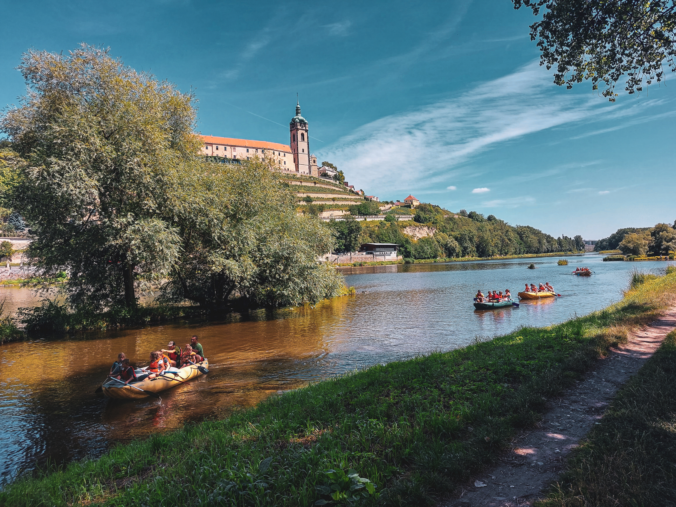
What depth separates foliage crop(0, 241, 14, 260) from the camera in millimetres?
62594

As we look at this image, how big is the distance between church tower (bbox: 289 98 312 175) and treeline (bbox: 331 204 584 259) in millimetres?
53490

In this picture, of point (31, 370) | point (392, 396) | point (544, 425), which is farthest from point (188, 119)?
point (544, 425)

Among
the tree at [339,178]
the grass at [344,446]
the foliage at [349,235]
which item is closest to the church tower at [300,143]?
the tree at [339,178]

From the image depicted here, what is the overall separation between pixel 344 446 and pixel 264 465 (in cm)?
126

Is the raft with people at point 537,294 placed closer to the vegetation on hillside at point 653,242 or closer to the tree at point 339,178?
the vegetation on hillside at point 653,242

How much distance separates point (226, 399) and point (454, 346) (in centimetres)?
1016

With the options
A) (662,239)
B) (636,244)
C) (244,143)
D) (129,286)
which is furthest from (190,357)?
(244,143)

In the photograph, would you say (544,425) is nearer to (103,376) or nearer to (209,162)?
(103,376)

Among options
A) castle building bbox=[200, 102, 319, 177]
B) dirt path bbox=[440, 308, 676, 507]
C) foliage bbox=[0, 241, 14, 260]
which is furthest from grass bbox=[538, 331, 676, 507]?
castle building bbox=[200, 102, 319, 177]

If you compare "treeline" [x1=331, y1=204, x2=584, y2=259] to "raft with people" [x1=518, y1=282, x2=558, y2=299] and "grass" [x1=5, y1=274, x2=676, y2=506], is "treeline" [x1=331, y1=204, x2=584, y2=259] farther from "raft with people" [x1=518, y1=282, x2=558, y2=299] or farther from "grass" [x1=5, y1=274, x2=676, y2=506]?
"grass" [x1=5, y1=274, x2=676, y2=506]

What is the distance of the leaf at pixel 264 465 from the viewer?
4902 millimetres

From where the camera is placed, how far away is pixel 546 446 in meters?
5.16

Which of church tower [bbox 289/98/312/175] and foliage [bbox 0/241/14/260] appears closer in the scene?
foliage [bbox 0/241/14/260]

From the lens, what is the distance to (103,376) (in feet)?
45.4
